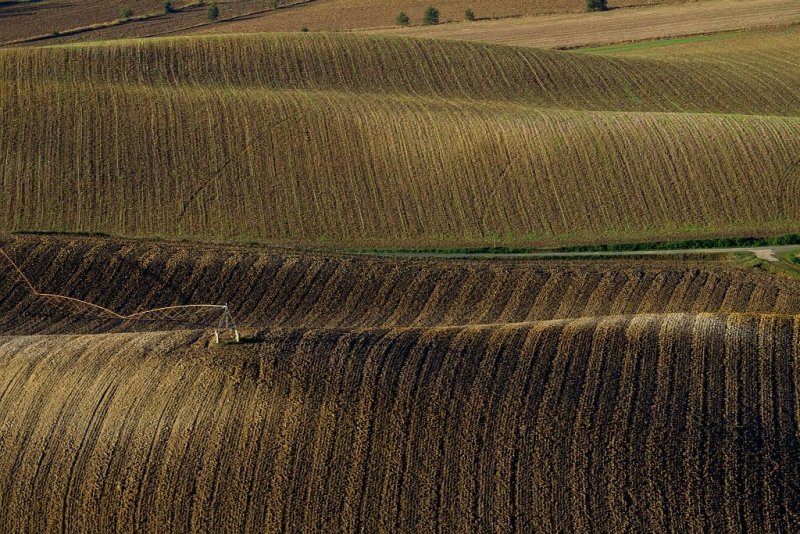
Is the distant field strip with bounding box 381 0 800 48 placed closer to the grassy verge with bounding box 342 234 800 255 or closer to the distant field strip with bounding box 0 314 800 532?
the grassy verge with bounding box 342 234 800 255

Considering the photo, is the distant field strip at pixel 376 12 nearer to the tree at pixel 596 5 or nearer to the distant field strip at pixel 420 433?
the tree at pixel 596 5

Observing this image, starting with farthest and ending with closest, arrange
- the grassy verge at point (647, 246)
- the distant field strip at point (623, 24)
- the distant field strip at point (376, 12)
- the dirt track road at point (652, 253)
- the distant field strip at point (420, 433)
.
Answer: the distant field strip at point (376, 12)
the distant field strip at point (623, 24)
the grassy verge at point (647, 246)
the dirt track road at point (652, 253)
the distant field strip at point (420, 433)

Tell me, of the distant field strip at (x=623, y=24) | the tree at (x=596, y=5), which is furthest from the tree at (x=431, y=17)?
the tree at (x=596, y=5)

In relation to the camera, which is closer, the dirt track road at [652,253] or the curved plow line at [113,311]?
the curved plow line at [113,311]

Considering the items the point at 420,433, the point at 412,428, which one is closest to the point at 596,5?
the point at 412,428

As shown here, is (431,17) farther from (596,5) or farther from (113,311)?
(113,311)

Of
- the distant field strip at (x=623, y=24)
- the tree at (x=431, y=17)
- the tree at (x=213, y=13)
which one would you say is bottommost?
the distant field strip at (x=623, y=24)

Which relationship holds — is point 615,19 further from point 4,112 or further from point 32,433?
point 32,433
